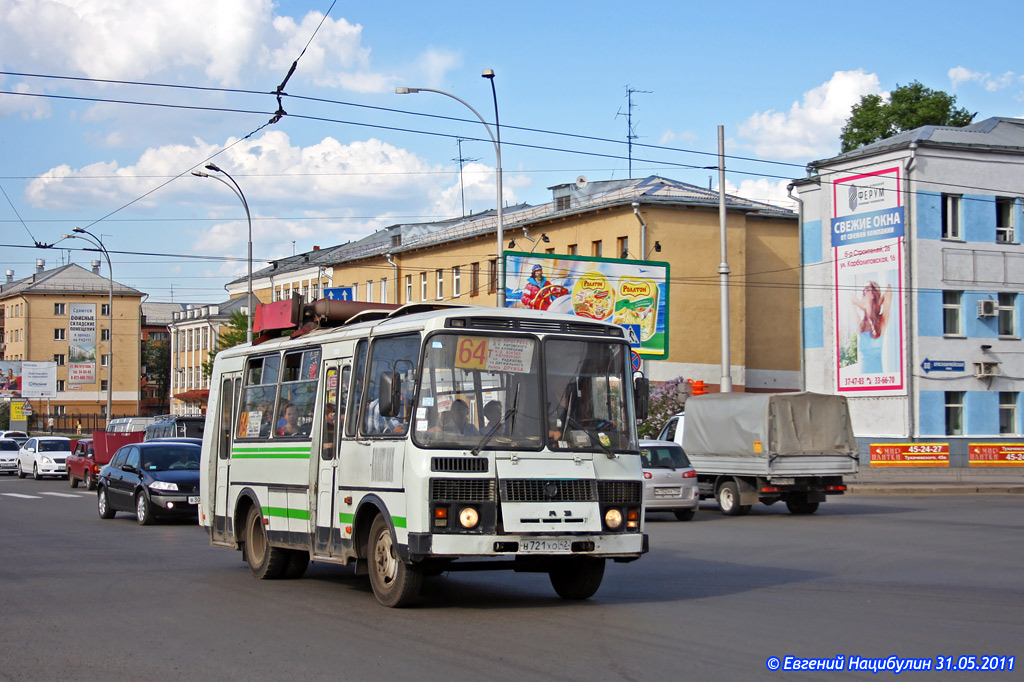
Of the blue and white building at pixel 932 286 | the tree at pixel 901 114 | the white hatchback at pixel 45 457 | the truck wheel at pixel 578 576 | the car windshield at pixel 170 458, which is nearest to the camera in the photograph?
the truck wheel at pixel 578 576

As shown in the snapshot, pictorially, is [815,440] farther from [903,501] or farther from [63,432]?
[63,432]

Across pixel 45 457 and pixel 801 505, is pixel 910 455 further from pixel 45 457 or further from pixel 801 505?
pixel 45 457

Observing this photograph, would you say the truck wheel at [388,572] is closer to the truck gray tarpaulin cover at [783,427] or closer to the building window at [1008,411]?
the truck gray tarpaulin cover at [783,427]

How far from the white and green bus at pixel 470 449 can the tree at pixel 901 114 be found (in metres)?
49.6

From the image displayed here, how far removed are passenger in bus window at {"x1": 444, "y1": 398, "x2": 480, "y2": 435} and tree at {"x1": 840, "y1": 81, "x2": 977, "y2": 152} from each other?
5060cm

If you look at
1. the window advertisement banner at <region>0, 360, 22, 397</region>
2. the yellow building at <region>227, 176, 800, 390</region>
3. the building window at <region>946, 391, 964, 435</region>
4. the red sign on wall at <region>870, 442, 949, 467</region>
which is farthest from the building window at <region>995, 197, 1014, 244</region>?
the window advertisement banner at <region>0, 360, 22, 397</region>

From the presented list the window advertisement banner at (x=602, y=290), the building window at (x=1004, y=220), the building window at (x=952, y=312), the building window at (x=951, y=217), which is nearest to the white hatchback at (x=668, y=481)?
the window advertisement banner at (x=602, y=290)

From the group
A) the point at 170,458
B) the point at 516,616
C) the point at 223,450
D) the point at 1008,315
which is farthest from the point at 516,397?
the point at 1008,315

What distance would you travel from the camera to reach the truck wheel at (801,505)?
25.2 metres

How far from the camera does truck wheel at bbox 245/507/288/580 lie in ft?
43.7

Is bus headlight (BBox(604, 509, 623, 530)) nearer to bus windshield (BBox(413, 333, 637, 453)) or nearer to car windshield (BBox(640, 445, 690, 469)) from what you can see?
bus windshield (BBox(413, 333, 637, 453))

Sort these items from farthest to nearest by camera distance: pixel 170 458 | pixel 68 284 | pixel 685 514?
pixel 68 284 < pixel 685 514 < pixel 170 458

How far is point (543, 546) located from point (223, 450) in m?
6.06

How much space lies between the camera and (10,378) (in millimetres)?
94188
